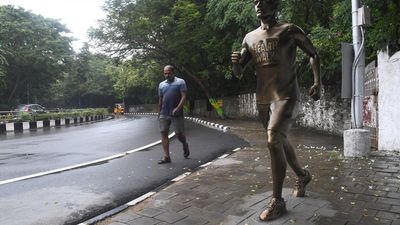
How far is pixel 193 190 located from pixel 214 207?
2.73 ft

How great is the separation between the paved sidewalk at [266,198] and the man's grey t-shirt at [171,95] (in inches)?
60.6

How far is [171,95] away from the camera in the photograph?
7988 millimetres

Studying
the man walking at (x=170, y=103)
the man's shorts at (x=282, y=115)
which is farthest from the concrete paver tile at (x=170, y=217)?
the man walking at (x=170, y=103)

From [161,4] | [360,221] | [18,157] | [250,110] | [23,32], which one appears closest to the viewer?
[360,221]

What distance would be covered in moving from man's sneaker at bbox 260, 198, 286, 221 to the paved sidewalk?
0.06 metres

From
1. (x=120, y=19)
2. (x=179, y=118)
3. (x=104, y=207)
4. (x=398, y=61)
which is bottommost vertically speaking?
(x=104, y=207)

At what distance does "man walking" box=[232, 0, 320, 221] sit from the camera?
4.09 metres

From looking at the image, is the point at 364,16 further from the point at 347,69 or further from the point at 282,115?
the point at 282,115

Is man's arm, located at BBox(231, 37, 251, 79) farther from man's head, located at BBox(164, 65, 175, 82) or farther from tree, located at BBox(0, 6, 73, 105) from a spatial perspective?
tree, located at BBox(0, 6, 73, 105)

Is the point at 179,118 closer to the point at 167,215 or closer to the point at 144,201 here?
the point at 144,201

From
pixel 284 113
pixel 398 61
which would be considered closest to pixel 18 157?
pixel 284 113

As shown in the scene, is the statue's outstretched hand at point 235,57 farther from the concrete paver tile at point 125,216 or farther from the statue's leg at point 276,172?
the concrete paver tile at point 125,216

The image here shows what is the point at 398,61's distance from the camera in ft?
26.1

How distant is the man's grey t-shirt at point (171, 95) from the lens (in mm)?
7992
